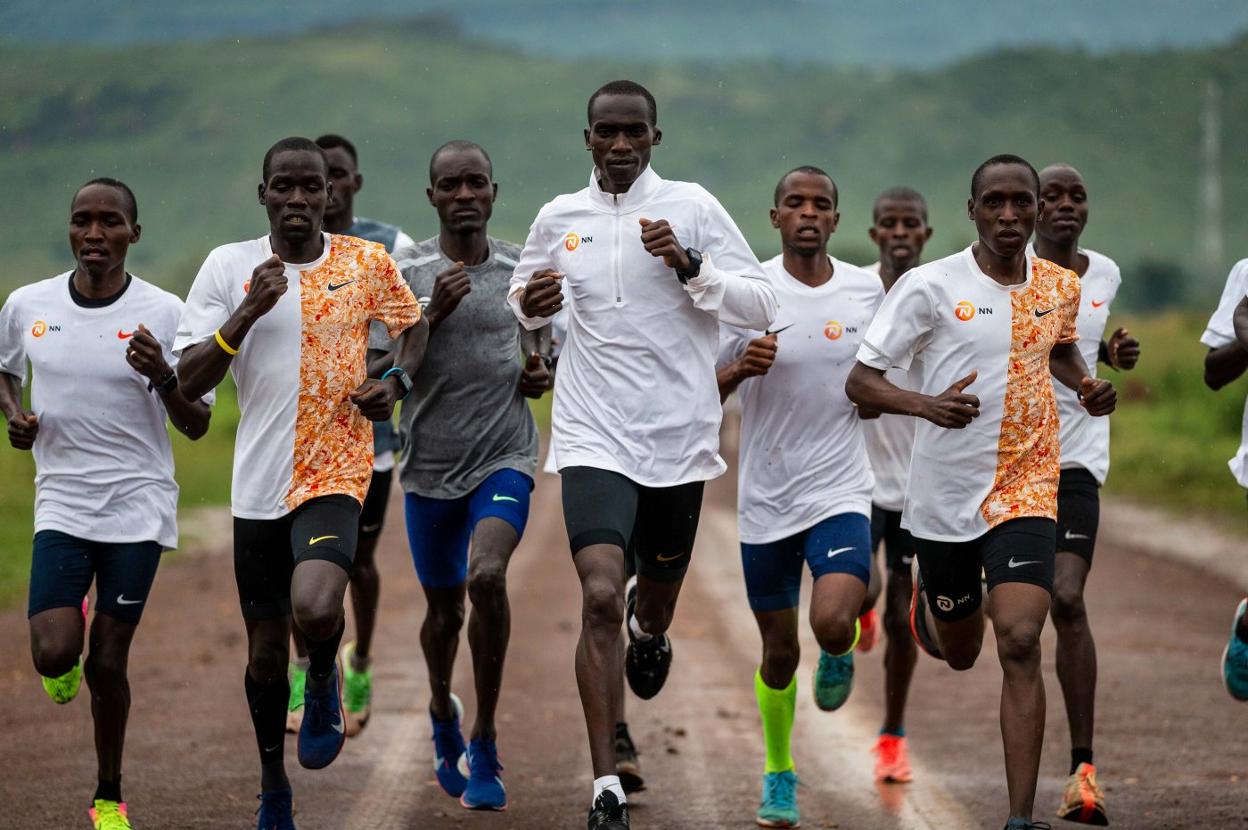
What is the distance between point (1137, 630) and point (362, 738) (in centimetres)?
803

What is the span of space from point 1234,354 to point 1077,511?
1103 millimetres

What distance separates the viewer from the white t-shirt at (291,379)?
320 inches

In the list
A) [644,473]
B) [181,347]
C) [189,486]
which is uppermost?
[181,347]

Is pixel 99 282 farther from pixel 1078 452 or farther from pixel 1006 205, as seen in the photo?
pixel 1078 452

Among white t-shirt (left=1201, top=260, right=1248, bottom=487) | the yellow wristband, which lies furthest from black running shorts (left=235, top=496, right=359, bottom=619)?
white t-shirt (left=1201, top=260, right=1248, bottom=487)

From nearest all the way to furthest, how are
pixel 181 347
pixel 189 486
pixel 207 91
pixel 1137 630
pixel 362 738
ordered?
1. pixel 181 347
2. pixel 362 738
3. pixel 1137 630
4. pixel 189 486
5. pixel 207 91

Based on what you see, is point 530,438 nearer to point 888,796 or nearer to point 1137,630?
point 888,796

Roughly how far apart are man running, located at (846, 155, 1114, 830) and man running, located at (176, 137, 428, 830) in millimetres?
2259

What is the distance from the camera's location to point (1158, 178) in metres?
162

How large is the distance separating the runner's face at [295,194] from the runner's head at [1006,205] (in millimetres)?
2874

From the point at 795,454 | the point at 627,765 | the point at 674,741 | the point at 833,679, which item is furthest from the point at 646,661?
the point at 674,741

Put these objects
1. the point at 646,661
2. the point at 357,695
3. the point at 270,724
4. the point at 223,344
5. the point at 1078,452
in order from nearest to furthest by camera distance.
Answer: the point at 223,344
the point at 270,724
the point at 1078,452
the point at 646,661
the point at 357,695

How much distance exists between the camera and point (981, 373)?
8008 millimetres

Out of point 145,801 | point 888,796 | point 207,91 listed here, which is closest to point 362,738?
point 145,801
